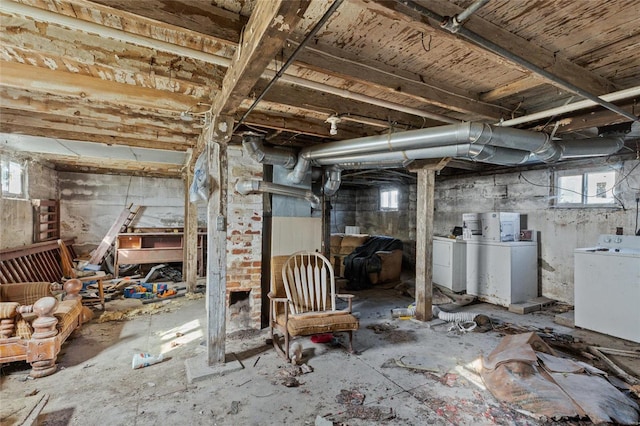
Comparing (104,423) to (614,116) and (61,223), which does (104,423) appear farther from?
(61,223)

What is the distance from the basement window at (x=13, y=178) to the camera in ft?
15.3

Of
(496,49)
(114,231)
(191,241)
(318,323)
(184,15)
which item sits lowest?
(318,323)

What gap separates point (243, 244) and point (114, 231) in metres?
4.70

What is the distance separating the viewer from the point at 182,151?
4766mm

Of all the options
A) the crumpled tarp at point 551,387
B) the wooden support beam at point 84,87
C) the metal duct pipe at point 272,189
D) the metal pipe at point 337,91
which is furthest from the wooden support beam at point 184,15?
the crumpled tarp at point 551,387

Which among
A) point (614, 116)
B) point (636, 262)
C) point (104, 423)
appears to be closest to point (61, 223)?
point (104, 423)

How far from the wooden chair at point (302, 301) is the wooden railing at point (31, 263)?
12.8 ft

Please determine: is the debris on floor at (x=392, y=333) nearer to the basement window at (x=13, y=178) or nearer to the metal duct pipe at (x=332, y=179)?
the metal duct pipe at (x=332, y=179)

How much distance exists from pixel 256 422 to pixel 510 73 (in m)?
3.09

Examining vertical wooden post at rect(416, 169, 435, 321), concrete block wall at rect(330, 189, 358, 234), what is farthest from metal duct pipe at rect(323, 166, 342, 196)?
concrete block wall at rect(330, 189, 358, 234)

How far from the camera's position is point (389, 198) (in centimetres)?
841

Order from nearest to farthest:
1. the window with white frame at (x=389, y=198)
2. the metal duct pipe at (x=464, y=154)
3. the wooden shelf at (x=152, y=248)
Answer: the metal duct pipe at (x=464, y=154) → the wooden shelf at (x=152, y=248) → the window with white frame at (x=389, y=198)

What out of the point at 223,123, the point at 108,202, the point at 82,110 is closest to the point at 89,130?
the point at 82,110

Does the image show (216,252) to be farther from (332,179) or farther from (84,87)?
(332,179)
